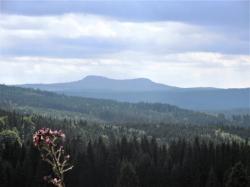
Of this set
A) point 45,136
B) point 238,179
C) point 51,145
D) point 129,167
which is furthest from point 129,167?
point 51,145

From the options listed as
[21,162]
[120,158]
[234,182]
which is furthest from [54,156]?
[120,158]

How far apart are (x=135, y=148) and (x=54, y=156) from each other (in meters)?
183

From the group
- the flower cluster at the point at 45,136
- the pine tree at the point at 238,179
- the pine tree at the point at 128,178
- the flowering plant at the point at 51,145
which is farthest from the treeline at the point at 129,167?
the flower cluster at the point at 45,136

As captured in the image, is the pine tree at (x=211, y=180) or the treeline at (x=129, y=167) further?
the treeline at (x=129, y=167)

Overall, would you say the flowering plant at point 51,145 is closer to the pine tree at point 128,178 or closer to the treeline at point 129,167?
the treeline at point 129,167

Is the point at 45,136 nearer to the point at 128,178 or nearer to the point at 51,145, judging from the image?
the point at 51,145

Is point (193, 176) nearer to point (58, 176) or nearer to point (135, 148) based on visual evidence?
point (135, 148)

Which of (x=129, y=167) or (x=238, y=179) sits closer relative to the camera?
(x=238, y=179)

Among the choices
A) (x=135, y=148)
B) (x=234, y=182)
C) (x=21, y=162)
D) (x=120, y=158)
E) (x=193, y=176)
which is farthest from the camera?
(x=135, y=148)

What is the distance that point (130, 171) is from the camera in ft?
491

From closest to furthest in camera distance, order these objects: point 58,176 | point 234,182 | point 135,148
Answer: point 58,176
point 234,182
point 135,148

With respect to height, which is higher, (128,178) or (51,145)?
(51,145)

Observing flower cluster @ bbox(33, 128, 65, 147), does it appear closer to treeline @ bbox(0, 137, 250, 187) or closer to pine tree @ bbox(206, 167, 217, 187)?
pine tree @ bbox(206, 167, 217, 187)

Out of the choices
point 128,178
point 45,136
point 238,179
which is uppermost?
point 45,136
